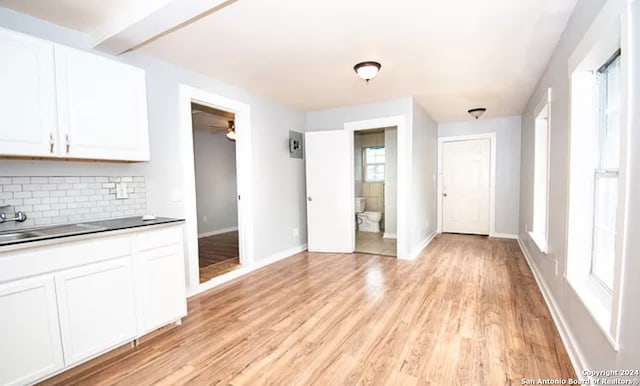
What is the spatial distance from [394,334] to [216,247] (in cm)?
365

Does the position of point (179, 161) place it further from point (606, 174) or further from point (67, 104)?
point (606, 174)

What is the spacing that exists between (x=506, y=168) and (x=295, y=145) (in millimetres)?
4090

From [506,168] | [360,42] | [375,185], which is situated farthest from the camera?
[375,185]

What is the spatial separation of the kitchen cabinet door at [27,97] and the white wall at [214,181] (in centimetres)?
412

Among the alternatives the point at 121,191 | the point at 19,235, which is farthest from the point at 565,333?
the point at 19,235

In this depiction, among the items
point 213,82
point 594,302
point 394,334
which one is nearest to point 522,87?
point 594,302

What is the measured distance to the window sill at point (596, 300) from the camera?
1370 mm

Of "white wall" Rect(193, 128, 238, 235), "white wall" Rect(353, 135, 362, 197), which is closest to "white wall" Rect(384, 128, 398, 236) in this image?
"white wall" Rect(353, 135, 362, 197)

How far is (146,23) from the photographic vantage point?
1862mm

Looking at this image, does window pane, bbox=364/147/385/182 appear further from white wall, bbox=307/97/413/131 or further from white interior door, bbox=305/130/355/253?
white interior door, bbox=305/130/355/253

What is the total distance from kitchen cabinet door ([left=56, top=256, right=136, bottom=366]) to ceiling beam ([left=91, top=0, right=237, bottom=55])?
61.4 inches

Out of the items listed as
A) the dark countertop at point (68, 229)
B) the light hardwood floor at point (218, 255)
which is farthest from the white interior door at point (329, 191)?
the dark countertop at point (68, 229)

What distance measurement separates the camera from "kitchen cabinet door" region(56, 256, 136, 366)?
5.50 feet

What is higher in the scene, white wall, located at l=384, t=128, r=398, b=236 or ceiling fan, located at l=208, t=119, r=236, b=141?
ceiling fan, located at l=208, t=119, r=236, b=141
